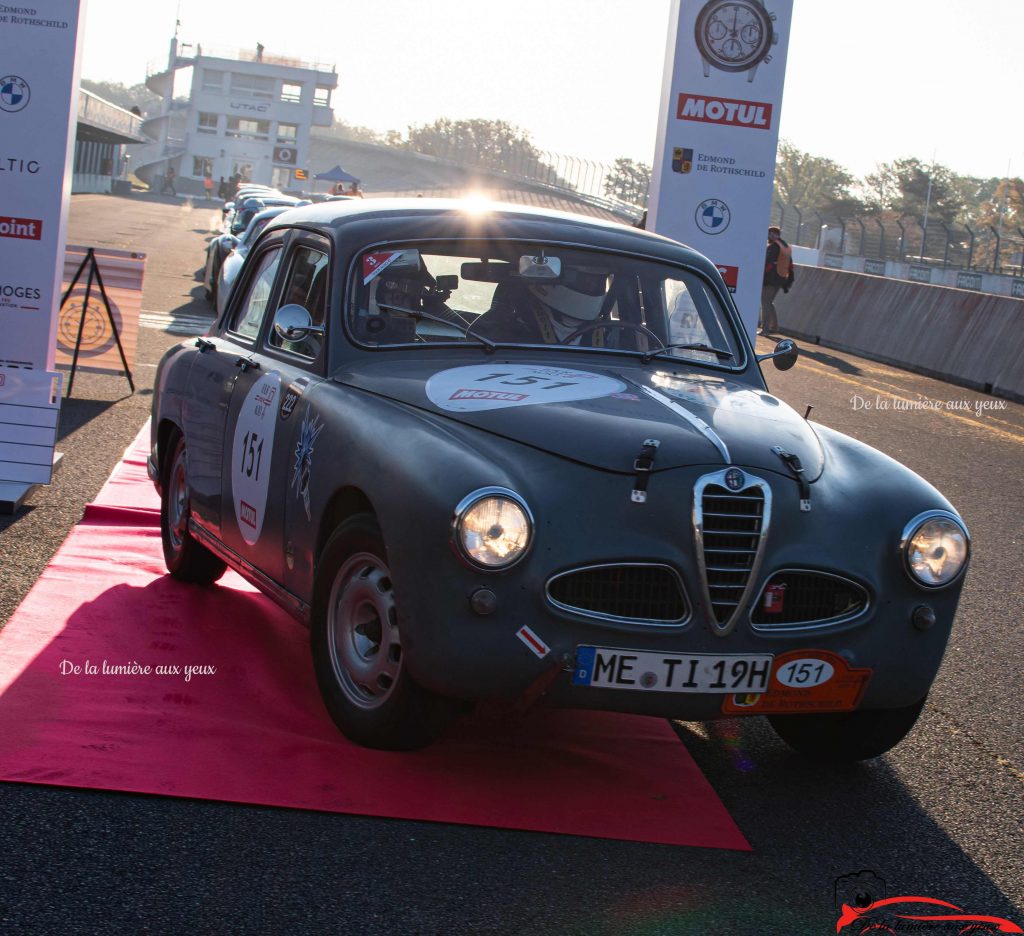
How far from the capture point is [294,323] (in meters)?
5.39

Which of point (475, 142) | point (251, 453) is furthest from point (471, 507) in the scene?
point (475, 142)

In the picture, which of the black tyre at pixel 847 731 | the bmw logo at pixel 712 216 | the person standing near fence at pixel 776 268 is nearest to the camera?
the black tyre at pixel 847 731

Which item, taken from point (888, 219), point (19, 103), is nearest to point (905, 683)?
point (19, 103)

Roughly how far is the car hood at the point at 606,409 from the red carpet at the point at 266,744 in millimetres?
→ 1025

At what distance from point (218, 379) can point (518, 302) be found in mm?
1428

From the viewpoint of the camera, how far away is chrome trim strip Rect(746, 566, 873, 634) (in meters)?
4.25

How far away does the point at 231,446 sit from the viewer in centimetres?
581

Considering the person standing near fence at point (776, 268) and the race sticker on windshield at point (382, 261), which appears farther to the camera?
the person standing near fence at point (776, 268)

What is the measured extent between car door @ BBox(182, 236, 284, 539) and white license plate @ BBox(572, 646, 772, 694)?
7.42 ft

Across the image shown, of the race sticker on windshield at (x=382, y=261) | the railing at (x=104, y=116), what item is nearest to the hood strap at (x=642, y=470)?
the race sticker on windshield at (x=382, y=261)

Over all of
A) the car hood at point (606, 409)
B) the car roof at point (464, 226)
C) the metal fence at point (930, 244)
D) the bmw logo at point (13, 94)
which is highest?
the metal fence at point (930, 244)

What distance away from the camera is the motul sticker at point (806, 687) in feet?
14.0

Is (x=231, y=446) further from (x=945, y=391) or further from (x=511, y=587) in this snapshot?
(x=945, y=391)

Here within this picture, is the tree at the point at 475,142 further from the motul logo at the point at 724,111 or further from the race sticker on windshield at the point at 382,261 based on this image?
the race sticker on windshield at the point at 382,261
